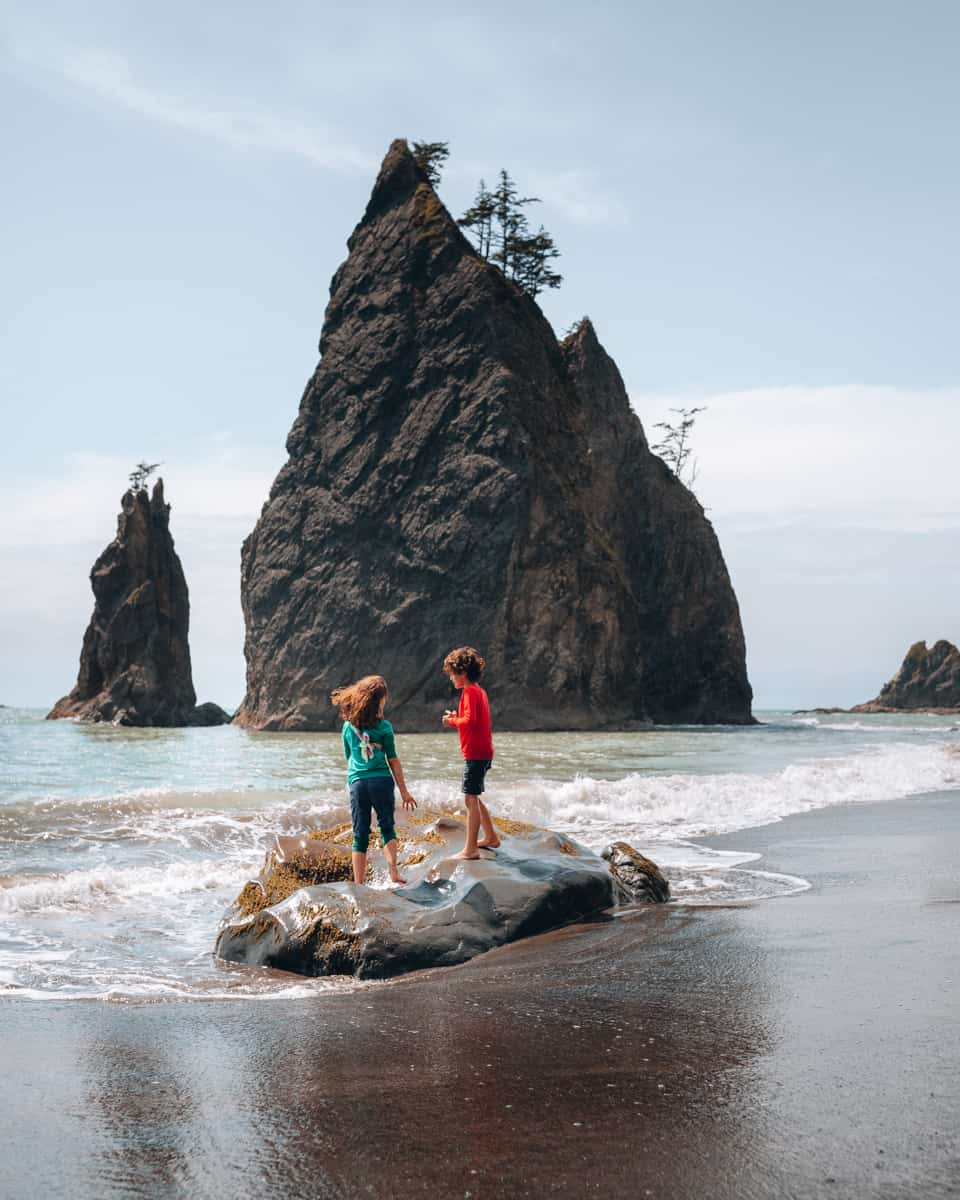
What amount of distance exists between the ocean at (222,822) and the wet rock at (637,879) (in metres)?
0.20

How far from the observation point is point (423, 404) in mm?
55938

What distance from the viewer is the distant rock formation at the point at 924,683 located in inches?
3725

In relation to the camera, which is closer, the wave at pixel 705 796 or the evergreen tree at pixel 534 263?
the wave at pixel 705 796

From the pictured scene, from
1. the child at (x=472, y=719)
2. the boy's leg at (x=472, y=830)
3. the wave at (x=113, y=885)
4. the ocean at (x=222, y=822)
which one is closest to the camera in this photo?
the ocean at (x=222, y=822)

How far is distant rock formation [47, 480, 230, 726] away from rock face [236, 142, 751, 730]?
7.54m

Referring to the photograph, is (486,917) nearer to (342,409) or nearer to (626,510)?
(342,409)

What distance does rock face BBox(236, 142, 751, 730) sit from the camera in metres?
52.5

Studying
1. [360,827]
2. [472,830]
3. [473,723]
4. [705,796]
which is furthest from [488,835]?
[705,796]

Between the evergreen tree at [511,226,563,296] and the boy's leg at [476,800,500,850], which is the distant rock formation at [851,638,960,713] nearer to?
the evergreen tree at [511,226,563,296]

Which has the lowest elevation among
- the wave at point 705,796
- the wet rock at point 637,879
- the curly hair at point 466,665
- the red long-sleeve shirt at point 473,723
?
the wave at point 705,796

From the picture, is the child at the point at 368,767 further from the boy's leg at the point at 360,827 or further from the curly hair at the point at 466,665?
the curly hair at the point at 466,665

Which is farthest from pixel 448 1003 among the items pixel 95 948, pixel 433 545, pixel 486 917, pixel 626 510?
pixel 626 510

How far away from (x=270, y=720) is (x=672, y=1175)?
52603 mm

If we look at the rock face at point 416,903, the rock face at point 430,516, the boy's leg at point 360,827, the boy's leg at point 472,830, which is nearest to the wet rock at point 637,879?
the rock face at point 416,903
